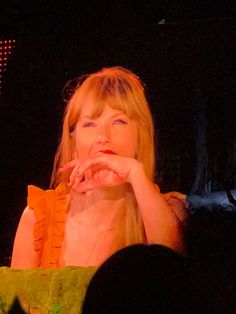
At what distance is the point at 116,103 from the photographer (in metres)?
2.07

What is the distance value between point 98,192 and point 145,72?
35.8 inches

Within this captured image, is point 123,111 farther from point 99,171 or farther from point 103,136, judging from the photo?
point 99,171

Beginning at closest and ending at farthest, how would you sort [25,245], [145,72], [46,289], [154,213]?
[46,289] → [154,213] → [25,245] → [145,72]

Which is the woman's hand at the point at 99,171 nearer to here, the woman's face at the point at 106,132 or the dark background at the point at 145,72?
the woman's face at the point at 106,132

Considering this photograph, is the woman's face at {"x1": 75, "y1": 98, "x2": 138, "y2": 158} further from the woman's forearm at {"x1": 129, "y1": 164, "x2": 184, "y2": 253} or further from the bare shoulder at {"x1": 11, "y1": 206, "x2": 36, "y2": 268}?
the bare shoulder at {"x1": 11, "y1": 206, "x2": 36, "y2": 268}

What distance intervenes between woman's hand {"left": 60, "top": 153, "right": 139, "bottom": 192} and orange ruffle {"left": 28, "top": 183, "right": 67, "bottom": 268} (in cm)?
11

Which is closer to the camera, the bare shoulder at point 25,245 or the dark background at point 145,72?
the bare shoulder at point 25,245

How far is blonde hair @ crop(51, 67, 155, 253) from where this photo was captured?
6.69 feet

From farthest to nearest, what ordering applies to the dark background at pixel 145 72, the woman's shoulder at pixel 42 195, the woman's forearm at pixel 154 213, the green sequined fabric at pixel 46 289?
the dark background at pixel 145 72 → the woman's shoulder at pixel 42 195 → the woman's forearm at pixel 154 213 → the green sequined fabric at pixel 46 289

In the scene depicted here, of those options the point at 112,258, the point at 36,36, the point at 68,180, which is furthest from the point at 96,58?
the point at 112,258

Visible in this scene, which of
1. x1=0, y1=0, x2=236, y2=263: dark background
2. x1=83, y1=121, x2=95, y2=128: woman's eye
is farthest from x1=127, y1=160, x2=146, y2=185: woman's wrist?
x1=0, y1=0, x2=236, y2=263: dark background

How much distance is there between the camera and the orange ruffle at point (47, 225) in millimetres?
2008

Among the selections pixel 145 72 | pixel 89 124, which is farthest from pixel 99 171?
pixel 145 72

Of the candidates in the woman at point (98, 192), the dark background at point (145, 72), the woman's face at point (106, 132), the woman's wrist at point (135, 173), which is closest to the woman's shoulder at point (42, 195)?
the woman at point (98, 192)
